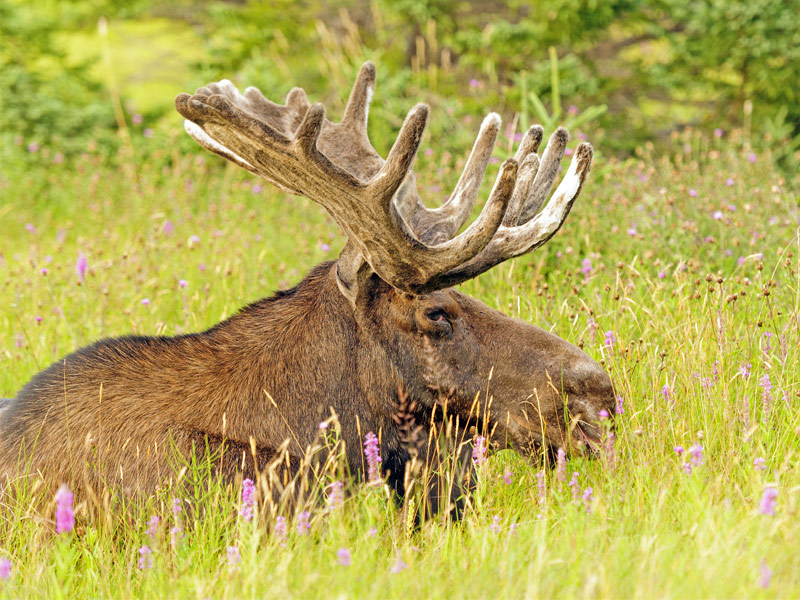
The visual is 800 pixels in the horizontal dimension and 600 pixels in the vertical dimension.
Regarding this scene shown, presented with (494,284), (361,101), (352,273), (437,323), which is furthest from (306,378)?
(494,284)

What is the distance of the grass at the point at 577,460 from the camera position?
2.58 meters

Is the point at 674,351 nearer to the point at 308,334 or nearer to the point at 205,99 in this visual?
the point at 308,334

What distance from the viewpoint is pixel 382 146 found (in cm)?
955

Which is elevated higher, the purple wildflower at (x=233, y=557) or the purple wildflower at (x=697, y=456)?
the purple wildflower at (x=697, y=456)

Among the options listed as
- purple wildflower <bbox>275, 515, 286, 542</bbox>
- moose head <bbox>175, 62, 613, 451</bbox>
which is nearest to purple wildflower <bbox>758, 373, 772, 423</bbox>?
moose head <bbox>175, 62, 613, 451</bbox>

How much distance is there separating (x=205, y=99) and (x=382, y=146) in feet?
20.8

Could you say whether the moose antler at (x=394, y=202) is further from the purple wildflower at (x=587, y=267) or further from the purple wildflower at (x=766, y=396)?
the purple wildflower at (x=587, y=267)

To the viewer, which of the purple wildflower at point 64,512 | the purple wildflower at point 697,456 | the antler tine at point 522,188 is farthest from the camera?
the antler tine at point 522,188

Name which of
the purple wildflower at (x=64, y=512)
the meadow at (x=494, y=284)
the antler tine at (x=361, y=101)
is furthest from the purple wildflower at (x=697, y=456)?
the antler tine at (x=361, y=101)

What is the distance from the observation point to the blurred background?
1057cm

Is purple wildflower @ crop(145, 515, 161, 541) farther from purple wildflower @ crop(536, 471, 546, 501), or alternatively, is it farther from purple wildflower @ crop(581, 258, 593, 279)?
purple wildflower @ crop(581, 258, 593, 279)

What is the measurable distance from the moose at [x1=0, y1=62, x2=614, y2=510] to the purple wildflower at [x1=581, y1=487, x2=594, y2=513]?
335 mm

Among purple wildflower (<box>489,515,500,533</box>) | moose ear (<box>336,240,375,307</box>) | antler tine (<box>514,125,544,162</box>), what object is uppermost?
antler tine (<box>514,125,544,162</box>)

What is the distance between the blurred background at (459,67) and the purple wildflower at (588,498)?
603 centimetres
